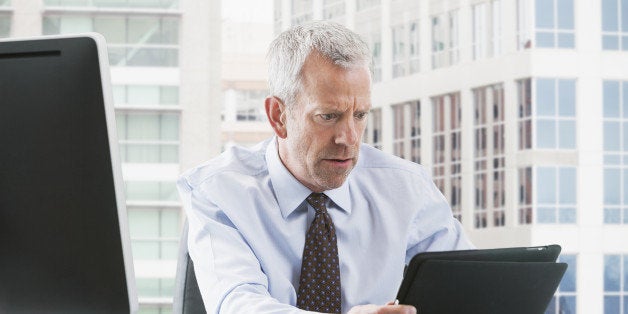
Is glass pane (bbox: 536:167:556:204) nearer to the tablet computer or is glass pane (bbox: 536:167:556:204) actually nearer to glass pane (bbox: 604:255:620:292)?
glass pane (bbox: 604:255:620:292)

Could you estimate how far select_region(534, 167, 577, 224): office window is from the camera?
6.80 meters

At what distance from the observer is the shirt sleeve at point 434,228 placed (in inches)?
66.8

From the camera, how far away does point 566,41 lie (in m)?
7.02

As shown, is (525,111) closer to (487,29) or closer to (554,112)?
(554,112)

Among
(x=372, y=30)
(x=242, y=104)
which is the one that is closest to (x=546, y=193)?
(x=372, y=30)

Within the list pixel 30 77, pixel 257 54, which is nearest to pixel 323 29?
pixel 30 77

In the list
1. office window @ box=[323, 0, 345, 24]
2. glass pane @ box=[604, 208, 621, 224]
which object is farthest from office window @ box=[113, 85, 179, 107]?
glass pane @ box=[604, 208, 621, 224]

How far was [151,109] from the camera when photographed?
548 centimetres

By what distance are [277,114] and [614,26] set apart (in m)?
5.81

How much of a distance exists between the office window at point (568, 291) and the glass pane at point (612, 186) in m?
0.52

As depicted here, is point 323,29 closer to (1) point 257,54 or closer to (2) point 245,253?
(2) point 245,253

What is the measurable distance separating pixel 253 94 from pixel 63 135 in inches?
209

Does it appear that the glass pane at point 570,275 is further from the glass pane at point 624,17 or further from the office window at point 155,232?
the office window at point 155,232

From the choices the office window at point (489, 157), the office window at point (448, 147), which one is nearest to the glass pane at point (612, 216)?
the office window at point (489, 157)
